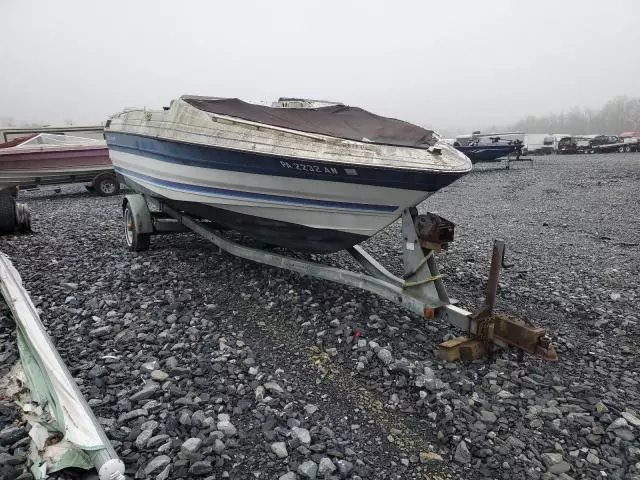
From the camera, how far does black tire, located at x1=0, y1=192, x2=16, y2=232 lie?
24.1 feet

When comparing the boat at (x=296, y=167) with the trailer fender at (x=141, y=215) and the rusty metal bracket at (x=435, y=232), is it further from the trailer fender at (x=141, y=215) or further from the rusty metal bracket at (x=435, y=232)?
the trailer fender at (x=141, y=215)

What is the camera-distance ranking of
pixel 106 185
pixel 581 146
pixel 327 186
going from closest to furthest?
pixel 327 186 → pixel 106 185 → pixel 581 146

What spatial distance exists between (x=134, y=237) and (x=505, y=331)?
491 cm

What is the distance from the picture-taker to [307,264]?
4355mm

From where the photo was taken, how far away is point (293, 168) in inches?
153

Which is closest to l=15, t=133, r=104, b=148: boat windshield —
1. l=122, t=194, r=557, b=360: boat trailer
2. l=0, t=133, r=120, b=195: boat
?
l=0, t=133, r=120, b=195: boat

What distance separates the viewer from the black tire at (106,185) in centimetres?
1351

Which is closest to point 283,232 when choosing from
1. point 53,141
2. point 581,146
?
point 53,141

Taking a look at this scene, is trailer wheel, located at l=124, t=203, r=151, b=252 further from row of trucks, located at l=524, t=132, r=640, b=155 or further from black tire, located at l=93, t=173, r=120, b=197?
row of trucks, located at l=524, t=132, r=640, b=155

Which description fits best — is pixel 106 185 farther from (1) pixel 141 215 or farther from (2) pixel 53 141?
(1) pixel 141 215

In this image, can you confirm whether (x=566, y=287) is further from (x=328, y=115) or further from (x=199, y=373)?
(x=199, y=373)

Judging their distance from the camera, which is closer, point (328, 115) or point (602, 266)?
point (328, 115)

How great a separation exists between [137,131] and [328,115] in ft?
9.56

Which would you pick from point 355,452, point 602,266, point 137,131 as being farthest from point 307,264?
point 602,266
